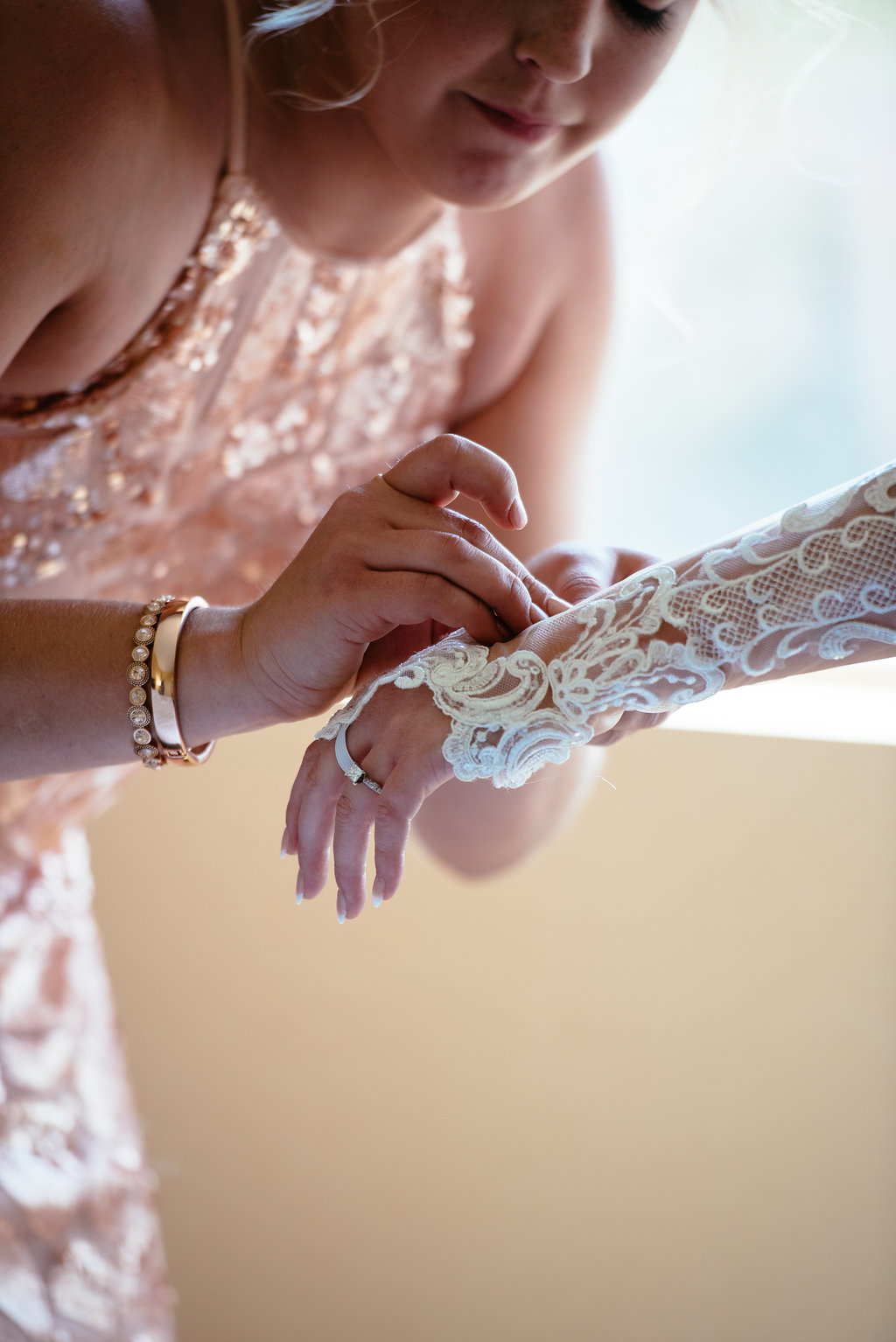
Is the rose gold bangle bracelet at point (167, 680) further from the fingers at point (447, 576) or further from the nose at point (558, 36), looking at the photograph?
the nose at point (558, 36)

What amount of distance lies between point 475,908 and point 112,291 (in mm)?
1087

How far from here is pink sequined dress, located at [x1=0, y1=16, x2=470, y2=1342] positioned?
83 cm

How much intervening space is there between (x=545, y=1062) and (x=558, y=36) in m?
1.31

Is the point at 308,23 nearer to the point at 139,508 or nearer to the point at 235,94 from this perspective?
the point at 235,94

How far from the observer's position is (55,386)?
2.60 ft

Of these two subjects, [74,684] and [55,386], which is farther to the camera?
[55,386]

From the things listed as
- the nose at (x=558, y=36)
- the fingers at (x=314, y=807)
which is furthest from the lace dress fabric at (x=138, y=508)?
the nose at (x=558, y=36)

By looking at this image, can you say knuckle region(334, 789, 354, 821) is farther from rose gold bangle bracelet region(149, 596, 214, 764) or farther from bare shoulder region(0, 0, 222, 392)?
bare shoulder region(0, 0, 222, 392)

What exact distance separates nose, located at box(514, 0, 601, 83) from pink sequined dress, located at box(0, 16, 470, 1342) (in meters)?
0.23

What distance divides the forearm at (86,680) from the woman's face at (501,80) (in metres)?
0.36

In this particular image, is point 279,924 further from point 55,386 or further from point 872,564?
point 872,564

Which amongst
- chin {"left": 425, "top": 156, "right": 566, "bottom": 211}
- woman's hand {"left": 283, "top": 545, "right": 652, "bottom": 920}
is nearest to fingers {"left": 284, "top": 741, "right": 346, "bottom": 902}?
woman's hand {"left": 283, "top": 545, "right": 652, "bottom": 920}

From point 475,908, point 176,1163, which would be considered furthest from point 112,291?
point 176,1163

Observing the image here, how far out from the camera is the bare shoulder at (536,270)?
110cm
